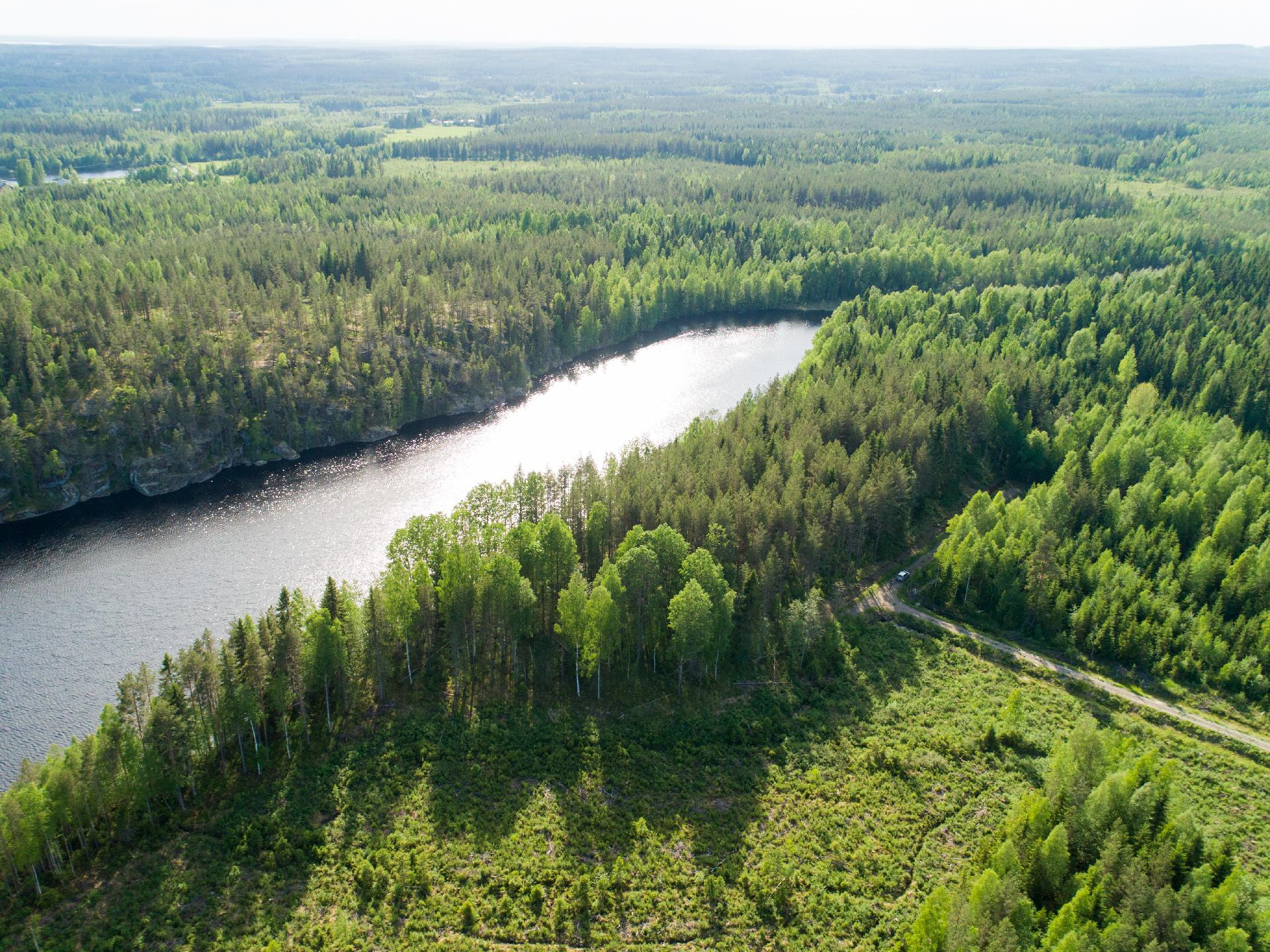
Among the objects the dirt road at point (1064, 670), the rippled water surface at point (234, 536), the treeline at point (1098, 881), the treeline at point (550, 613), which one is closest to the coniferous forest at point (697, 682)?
the treeline at point (1098, 881)

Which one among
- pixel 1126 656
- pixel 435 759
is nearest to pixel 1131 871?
pixel 1126 656

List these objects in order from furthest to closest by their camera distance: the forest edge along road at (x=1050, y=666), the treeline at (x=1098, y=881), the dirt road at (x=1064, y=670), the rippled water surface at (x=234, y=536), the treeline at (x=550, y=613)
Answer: the rippled water surface at (x=234, y=536), the forest edge along road at (x=1050, y=666), the dirt road at (x=1064, y=670), the treeline at (x=550, y=613), the treeline at (x=1098, y=881)

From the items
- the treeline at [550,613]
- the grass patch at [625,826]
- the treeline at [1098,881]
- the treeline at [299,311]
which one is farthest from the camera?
the treeline at [299,311]

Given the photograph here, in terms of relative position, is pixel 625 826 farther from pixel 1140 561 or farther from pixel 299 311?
pixel 299 311

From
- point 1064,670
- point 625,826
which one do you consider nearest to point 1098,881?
point 625,826

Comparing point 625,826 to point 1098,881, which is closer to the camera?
point 1098,881

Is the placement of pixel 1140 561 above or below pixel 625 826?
above

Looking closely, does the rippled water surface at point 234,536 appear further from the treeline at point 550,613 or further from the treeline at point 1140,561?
the treeline at point 1140,561
